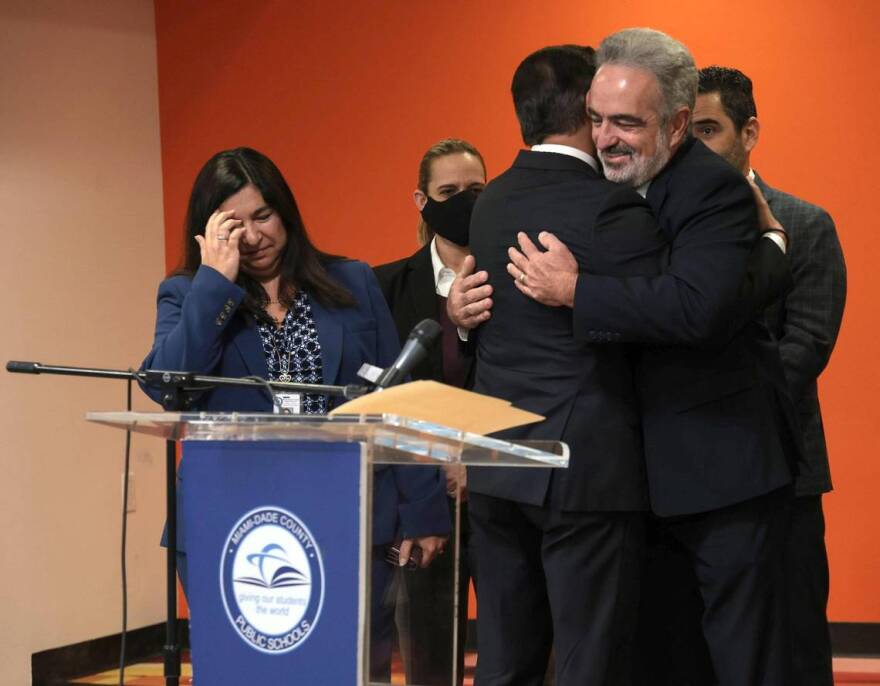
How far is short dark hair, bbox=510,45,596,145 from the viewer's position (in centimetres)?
237

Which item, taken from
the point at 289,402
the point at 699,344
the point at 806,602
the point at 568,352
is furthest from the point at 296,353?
the point at 806,602

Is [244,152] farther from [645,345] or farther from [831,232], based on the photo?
[831,232]

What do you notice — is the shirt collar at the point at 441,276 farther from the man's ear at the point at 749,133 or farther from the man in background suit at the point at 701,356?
the man in background suit at the point at 701,356

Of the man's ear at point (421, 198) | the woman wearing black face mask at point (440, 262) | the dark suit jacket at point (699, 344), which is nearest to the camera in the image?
the dark suit jacket at point (699, 344)

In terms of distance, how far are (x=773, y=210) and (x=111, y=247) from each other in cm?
314

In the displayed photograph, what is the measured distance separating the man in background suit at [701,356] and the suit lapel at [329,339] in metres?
0.49

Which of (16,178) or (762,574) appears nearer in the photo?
(762,574)

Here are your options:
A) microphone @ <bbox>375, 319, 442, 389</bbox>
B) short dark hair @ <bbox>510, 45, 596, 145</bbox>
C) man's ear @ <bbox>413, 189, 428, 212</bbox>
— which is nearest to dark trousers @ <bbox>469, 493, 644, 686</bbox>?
microphone @ <bbox>375, 319, 442, 389</bbox>

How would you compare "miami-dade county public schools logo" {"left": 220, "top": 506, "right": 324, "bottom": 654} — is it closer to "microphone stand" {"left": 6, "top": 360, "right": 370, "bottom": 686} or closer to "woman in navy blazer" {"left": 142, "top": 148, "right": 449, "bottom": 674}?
"microphone stand" {"left": 6, "top": 360, "right": 370, "bottom": 686}

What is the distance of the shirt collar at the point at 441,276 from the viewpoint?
3357mm

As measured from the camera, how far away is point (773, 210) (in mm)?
2918

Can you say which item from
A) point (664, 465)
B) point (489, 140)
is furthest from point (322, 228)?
point (664, 465)

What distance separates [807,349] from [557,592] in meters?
0.95

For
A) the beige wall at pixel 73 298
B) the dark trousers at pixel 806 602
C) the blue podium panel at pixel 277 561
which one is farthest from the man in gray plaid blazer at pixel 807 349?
the beige wall at pixel 73 298
